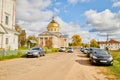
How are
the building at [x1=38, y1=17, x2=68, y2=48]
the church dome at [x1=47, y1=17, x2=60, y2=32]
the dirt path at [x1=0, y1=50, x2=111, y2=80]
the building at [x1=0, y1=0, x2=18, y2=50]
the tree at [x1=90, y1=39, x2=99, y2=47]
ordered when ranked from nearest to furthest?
the dirt path at [x1=0, y1=50, x2=111, y2=80], the building at [x1=0, y1=0, x2=18, y2=50], the building at [x1=38, y1=17, x2=68, y2=48], the church dome at [x1=47, y1=17, x2=60, y2=32], the tree at [x1=90, y1=39, x2=99, y2=47]

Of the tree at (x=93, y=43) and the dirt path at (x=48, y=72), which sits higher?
the tree at (x=93, y=43)

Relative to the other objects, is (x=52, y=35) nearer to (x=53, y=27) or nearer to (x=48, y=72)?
(x=53, y=27)

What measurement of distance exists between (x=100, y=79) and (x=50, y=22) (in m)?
96.6

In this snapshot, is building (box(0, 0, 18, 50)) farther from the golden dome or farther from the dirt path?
the golden dome

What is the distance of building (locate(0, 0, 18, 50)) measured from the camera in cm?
3338

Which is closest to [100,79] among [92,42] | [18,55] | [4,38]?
[18,55]

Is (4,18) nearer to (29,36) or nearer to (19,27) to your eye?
(19,27)

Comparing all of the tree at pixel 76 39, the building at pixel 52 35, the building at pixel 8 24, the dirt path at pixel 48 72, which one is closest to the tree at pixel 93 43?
the tree at pixel 76 39

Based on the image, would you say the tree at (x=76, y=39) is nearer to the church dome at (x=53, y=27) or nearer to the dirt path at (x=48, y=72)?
the church dome at (x=53, y=27)

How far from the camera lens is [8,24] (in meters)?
36.4

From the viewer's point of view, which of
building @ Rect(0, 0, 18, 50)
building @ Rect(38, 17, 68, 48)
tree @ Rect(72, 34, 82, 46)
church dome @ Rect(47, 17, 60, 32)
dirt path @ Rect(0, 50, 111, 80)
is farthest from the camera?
tree @ Rect(72, 34, 82, 46)

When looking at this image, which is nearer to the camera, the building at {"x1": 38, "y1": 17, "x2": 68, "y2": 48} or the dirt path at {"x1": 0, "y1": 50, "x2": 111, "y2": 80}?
the dirt path at {"x1": 0, "y1": 50, "x2": 111, "y2": 80}

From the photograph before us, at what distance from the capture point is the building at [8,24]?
109 feet

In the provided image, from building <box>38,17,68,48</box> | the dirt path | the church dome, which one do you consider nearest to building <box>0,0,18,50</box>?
the dirt path
